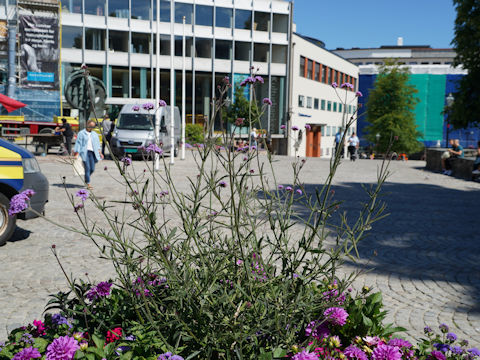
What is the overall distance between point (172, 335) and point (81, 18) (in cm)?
4244

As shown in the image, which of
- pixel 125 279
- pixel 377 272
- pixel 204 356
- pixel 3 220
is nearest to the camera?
pixel 204 356

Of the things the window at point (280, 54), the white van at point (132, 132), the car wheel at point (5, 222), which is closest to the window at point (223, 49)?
the window at point (280, 54)

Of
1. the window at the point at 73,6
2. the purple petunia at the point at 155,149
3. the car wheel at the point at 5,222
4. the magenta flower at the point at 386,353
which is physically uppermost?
the window at the point at 73,6

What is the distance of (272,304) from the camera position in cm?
271

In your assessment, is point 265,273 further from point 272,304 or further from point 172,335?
point 172,335

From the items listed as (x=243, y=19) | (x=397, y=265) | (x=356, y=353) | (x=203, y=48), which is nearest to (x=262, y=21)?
(x=243, y=19)

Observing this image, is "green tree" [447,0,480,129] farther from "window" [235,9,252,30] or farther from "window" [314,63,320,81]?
"window" [314,63,320,81]

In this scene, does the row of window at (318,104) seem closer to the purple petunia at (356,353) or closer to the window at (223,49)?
the window at (223,49)

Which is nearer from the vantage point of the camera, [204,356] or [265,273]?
[204,356]

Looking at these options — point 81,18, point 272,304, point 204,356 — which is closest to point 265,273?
point 272,304

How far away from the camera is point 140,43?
43.4 metres

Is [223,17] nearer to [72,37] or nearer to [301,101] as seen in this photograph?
[301,101]

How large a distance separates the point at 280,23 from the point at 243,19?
13.0 feet

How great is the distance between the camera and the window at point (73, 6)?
4072 centimetres
